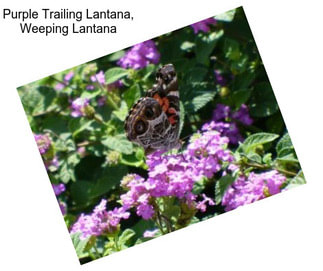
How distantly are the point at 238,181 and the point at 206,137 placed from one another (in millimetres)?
184

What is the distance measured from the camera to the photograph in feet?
5.18

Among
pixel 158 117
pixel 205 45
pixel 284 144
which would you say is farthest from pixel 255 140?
pixel 205 45

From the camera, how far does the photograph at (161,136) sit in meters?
1.58

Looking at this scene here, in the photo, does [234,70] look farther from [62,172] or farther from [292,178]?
[62,172]

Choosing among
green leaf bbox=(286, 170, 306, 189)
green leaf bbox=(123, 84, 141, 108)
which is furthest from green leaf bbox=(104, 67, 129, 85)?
green leaf bbox=(286, 170, 306, 189)

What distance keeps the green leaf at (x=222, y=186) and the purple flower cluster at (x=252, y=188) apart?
0.05 feet

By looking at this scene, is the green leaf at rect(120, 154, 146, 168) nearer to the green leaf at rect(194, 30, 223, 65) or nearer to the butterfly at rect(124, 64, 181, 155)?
the butterfly at rect(124, 64, 181, 155)

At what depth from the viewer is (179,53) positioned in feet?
6.95

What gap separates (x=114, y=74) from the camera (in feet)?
6.45

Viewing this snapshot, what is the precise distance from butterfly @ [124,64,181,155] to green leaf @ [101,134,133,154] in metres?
0.09

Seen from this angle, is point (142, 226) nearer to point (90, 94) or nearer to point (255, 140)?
point (255, 140)

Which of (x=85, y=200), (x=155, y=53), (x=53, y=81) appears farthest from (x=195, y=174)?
(x=53, y=81)

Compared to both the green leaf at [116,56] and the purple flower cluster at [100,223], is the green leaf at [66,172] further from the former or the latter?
the green leaf at [116,56]

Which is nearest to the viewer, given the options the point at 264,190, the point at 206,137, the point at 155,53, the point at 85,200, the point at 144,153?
the point at 264,190
